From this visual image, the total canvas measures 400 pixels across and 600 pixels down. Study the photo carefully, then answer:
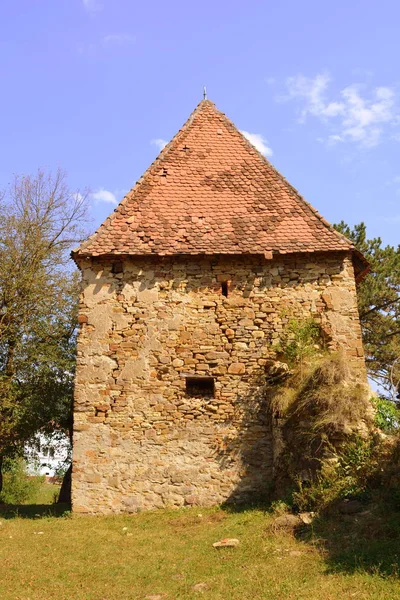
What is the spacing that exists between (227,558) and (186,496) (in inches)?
114

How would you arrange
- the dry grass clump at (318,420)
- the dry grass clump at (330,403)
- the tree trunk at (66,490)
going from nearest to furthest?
the dry grass clump at (318,420), the dry grass clump at (330,403), the tree trunk at (66,490)

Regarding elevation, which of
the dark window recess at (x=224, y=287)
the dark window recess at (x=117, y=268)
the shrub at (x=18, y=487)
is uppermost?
the dark window recess at (x=117, y=268)

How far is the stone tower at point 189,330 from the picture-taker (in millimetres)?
9773

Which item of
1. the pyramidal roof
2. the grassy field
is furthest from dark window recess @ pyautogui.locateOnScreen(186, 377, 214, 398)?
the pyramidal roof

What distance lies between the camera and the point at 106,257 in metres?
10.8

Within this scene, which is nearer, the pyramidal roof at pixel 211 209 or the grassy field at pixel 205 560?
the grassy field at pixel 205 560

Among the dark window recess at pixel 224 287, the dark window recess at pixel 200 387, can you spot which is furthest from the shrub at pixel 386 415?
the dark window recess at pixel 224 287

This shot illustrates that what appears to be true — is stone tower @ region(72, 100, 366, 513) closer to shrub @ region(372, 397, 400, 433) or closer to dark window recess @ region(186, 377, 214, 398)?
dark window recess @ region(186, 377, 214, 398)

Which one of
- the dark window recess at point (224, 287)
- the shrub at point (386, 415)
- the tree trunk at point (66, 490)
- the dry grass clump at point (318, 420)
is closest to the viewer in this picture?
the dry grass clump at point (318, 420)

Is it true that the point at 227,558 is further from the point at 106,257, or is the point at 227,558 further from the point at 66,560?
the point at 106,257

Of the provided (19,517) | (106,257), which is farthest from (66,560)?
(106,257)

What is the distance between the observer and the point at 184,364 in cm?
1032

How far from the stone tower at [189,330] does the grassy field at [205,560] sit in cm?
103

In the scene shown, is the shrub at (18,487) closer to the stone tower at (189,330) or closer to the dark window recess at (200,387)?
the stone tower at (189,330)
